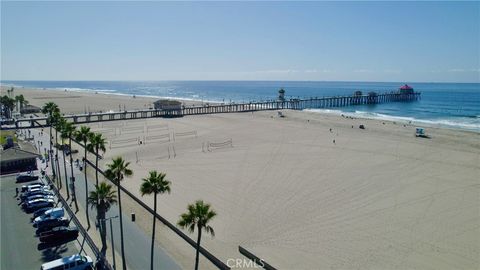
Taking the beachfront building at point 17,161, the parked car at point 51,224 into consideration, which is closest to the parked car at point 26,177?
the beachfront building at point 17,161

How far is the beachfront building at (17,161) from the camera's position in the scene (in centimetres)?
3228

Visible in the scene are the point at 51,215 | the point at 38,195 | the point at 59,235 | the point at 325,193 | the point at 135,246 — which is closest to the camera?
the point at 135,246

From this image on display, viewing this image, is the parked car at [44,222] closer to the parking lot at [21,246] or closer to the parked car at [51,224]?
the parked car at [51,224]

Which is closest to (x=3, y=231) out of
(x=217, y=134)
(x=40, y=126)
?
(x=217, y=134)

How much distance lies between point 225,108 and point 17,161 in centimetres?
6049

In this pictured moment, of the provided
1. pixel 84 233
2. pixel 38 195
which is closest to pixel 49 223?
pixel 84 233

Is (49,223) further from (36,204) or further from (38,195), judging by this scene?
(38,195)

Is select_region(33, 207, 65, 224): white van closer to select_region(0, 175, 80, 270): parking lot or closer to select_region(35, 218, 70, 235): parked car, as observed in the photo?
select_region(35, 218, 70, 235): parked car

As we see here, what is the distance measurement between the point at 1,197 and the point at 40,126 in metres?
36.8

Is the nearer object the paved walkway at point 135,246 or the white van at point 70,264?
the white van at point 70,264

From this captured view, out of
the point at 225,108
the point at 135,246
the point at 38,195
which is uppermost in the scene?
the point at 225,108

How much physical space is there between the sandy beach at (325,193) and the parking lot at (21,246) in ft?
16.0

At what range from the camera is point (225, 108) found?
295ft

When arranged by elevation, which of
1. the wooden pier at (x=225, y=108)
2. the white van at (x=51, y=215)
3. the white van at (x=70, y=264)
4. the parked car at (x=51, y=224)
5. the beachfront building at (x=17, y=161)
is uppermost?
the wooden pier at (x=225, y=108)
